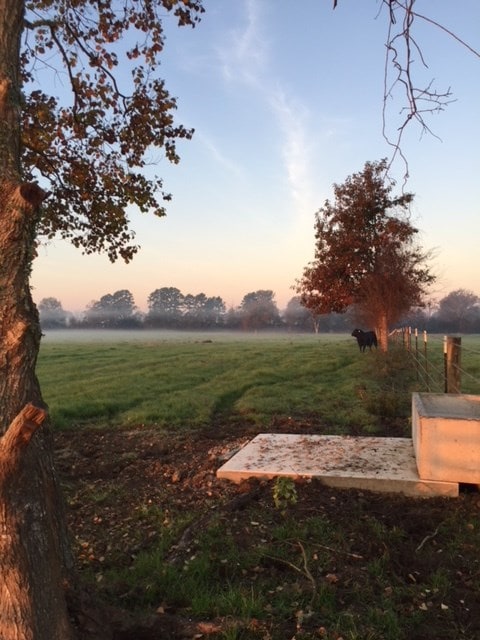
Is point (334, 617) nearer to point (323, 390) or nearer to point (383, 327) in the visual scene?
point (323, 390)

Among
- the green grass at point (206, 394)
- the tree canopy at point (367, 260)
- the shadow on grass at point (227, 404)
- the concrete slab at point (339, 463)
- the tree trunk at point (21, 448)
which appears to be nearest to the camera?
the tree trunk at point (21, 448)

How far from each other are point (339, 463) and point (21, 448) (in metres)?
4.17

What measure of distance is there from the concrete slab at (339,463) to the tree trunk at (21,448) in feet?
9.91

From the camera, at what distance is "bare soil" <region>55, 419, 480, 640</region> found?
121 inches

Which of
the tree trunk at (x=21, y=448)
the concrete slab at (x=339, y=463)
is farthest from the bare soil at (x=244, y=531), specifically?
the tree trunk at (x=21, y=448)

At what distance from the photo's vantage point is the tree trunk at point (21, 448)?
2438 mm

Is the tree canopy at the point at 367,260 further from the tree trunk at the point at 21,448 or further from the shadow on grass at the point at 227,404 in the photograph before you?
the tree trunk at the point at 21,448

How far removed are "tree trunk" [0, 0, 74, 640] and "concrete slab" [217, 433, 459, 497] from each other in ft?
9.91

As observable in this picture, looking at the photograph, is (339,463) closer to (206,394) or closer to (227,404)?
(227,404)

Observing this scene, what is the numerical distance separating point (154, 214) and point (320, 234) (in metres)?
17.6

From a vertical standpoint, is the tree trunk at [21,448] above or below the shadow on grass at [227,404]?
above

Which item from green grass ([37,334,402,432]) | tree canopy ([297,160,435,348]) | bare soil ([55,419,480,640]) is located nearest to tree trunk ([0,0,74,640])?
bare soil ([55,419,480,640])

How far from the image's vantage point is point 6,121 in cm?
289

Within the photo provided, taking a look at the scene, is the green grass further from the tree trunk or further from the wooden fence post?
the tree trunk
